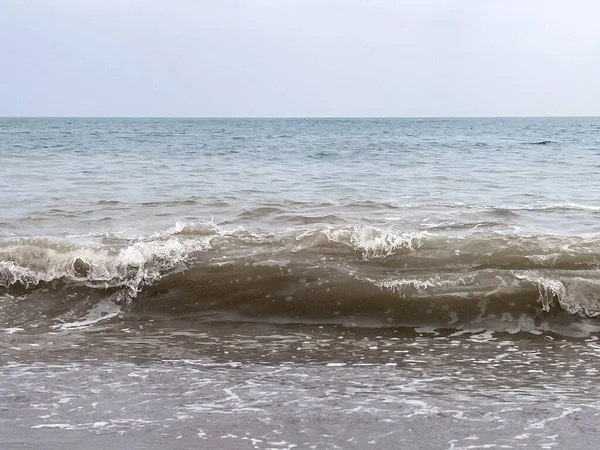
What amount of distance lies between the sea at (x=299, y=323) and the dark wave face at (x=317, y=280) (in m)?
0.02

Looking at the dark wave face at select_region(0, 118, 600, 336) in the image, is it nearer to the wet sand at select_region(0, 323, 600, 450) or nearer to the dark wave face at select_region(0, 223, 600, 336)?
the dark wave face at select_region(0, 223, 600, 336)

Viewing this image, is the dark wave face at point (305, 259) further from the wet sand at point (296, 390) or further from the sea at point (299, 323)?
the wet sand at point (296, 390)

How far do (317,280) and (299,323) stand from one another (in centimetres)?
81

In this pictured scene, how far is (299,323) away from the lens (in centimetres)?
637

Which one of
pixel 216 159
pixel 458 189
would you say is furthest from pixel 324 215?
pixel 216 159

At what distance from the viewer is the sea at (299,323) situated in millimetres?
3979

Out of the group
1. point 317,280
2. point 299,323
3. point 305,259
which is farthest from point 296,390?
point 305,259

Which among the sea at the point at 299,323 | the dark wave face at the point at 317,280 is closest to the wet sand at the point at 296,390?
the sea at the point at 299,323

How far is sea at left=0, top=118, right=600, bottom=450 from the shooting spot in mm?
3979

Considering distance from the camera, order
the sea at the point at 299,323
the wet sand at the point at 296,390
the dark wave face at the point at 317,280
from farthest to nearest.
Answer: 1. the dark wave face at the point at 317,280
2. the sea at the point at 299,323
3. the wet sand at the point at 296,390

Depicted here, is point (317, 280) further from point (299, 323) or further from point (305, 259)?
point (299, 323)

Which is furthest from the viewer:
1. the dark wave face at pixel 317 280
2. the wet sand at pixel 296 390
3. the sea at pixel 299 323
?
the dark wave face at pixel 317 280

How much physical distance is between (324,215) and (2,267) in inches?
186

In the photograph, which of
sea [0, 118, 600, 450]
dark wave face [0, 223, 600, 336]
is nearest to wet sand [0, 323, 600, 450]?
sea [0, 118, 600, 450]
